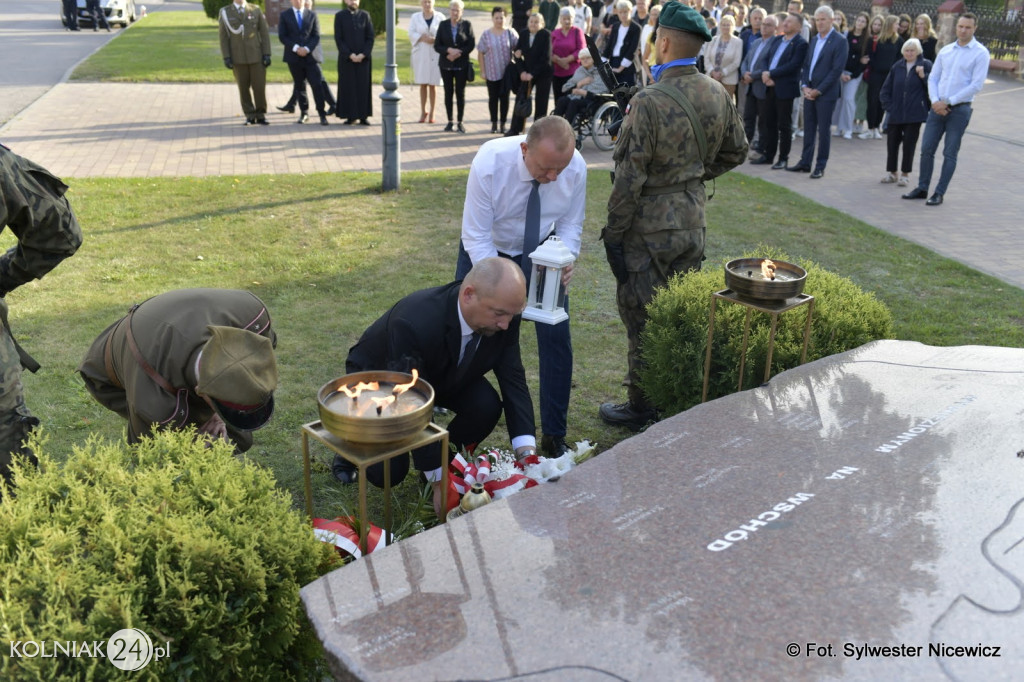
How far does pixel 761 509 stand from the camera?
3256 millimetres

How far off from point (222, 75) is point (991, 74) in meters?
19.6

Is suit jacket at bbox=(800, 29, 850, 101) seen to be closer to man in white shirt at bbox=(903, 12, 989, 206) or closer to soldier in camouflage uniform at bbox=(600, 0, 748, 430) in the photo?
man in white shirt at bbox=(903, 12, 989, 206)

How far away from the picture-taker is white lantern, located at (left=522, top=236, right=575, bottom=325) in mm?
4504

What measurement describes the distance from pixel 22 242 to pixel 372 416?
1660 mm

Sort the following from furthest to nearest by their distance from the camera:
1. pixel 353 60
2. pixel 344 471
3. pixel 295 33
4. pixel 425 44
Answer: pixel 425 44 → pixel 295 33 → pixel 353 60 → pixel 344 471

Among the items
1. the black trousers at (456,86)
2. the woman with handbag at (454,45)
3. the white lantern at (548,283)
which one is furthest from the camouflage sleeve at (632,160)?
the black trousers at (456,86)

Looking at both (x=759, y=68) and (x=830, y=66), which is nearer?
(x=830, y=66)

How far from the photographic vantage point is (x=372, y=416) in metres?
2.88

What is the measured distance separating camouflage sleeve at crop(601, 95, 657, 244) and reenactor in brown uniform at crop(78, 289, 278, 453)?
2.19 meters

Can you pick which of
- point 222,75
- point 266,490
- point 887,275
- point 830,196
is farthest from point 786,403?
point 222,75

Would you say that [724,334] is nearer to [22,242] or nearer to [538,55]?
[22,242]

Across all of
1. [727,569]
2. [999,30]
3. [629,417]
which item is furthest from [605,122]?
[999,30]

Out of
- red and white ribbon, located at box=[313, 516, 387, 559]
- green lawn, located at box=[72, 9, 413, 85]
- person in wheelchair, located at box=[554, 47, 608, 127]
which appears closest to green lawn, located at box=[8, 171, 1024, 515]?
red and white ribbon, located at box=[313, 516, 387, 559]

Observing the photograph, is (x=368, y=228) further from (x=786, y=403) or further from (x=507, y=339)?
(x=786, y=403)
